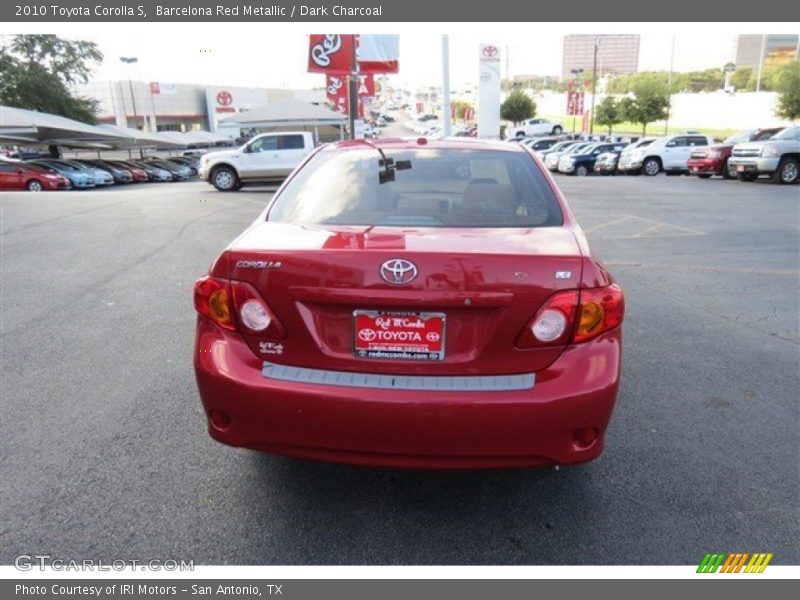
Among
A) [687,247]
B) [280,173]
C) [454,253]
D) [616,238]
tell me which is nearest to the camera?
[454,253]

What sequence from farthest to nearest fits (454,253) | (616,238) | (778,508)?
(616,238)
(778,508)
(454,253)

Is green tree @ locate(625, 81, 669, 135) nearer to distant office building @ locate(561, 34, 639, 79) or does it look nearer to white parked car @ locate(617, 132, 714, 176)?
white parked car @ locate(617, 132, 714, 176)

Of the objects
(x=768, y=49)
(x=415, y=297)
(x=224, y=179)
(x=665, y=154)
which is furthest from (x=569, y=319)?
(x=768, y=49)

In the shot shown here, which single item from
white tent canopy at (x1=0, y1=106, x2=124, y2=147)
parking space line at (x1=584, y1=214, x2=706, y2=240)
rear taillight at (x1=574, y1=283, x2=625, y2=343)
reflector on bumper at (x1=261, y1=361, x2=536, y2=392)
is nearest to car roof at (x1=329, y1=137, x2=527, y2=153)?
rear taillight at (x1=574, y1=283, x2=625, y2=343)

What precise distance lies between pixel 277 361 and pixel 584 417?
1.27m

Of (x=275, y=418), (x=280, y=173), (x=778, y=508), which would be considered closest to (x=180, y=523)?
(x=275, y=418)

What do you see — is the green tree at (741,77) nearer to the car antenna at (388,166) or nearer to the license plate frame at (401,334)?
the car antenna at (388,166)

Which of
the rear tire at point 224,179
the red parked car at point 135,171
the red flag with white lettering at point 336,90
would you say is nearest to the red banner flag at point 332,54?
the rear tire at point 224,179

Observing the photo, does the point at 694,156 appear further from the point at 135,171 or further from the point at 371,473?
the point at 135,171

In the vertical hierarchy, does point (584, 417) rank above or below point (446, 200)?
below

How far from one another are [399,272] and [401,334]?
0.25 m

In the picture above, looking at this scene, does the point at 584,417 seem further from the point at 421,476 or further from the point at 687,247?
the point at 687,247

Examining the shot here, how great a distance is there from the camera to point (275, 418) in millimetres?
2541

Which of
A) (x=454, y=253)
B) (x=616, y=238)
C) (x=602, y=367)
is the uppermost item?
(x=454, y=253)
